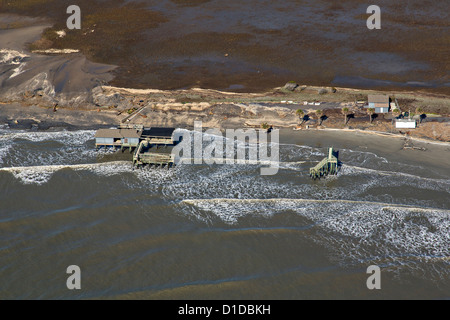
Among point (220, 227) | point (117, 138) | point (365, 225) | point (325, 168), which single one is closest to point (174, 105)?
point (117, 138)

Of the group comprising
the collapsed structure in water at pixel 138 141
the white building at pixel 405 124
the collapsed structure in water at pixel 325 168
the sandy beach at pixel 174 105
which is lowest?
the collapsed structure in water at pixel 325 168

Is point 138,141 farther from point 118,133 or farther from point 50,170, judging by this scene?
point 50,170

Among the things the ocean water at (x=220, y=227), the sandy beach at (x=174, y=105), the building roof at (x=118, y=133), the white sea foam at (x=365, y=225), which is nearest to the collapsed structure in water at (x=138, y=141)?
the building roof at (x=118, y=133)

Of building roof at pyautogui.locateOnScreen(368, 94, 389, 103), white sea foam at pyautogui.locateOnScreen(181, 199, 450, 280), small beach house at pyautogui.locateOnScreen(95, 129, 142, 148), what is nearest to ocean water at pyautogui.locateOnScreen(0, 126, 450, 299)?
white sea foam at pyautogui.locateOnScreen(181, 199, 450, 280)

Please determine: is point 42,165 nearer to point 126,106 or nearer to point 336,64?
point 126,106

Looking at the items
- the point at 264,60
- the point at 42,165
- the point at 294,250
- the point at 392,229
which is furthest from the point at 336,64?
the point at 42,165

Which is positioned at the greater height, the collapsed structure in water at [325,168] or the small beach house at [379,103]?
the small beach house at [379,103]

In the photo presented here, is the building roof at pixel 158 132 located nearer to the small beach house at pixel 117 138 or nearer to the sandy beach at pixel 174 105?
the small beach house at pixel 117 138
